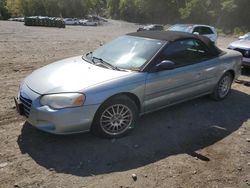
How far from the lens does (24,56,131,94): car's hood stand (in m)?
4.45

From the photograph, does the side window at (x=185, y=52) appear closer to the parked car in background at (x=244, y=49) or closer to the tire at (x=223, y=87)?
the tire at (x=223, y=87)

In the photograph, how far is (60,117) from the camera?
4.23 metres

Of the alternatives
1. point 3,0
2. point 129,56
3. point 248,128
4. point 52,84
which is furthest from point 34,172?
point 3,0

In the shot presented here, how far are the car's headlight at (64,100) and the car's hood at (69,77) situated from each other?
0.09 meters

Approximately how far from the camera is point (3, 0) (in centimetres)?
9300

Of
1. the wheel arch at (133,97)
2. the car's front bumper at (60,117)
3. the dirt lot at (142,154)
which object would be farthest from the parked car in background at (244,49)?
the car's front bumper at (60,117)

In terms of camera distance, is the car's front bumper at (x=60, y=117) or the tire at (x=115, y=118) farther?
the tire at (x=115, y=118)

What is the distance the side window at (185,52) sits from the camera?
544 cm

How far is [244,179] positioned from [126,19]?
3502 inches

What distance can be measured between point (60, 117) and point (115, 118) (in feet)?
2.92

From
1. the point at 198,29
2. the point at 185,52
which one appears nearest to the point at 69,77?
the point at 185,52

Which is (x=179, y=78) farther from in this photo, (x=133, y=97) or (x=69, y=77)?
(x=69, y=77)

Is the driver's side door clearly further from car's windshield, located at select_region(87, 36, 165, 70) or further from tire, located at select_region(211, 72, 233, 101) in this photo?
tire, located at select_region(211, 72, 233, 101)

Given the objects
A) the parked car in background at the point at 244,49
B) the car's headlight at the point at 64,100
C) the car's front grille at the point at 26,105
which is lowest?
the parked car in background at the point at 244,49
